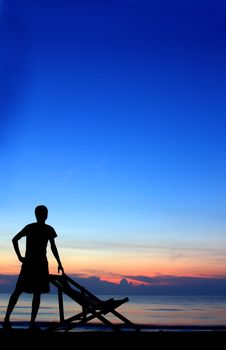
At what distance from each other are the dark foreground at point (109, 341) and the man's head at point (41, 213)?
183 centimetres

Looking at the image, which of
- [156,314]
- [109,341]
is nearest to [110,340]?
[109,341]

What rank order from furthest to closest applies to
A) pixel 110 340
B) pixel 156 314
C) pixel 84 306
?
pixel 156 314 → pixel 84 306 → pixel 110 340

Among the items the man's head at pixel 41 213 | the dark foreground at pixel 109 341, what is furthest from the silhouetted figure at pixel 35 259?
the dark foreground at pixel 109 341

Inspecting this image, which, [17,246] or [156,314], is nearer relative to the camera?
[17,246]

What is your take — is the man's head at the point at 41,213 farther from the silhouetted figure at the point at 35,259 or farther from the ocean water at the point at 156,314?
the ocean water at the point at 156,314

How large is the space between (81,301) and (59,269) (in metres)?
0.71

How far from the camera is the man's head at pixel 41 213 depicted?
23.2ft

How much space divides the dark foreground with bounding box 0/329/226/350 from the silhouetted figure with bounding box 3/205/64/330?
66cm

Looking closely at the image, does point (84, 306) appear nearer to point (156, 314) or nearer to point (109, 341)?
point (109, 341)

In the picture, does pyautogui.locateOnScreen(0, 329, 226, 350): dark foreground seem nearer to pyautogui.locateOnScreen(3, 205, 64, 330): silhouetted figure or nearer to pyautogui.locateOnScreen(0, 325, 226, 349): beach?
pyautogui.locateOnScreen(0, 325, 226, 349): beach

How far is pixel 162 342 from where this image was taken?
564 centimetres

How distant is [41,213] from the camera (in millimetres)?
7090

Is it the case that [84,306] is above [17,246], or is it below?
below

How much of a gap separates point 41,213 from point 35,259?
781mm
